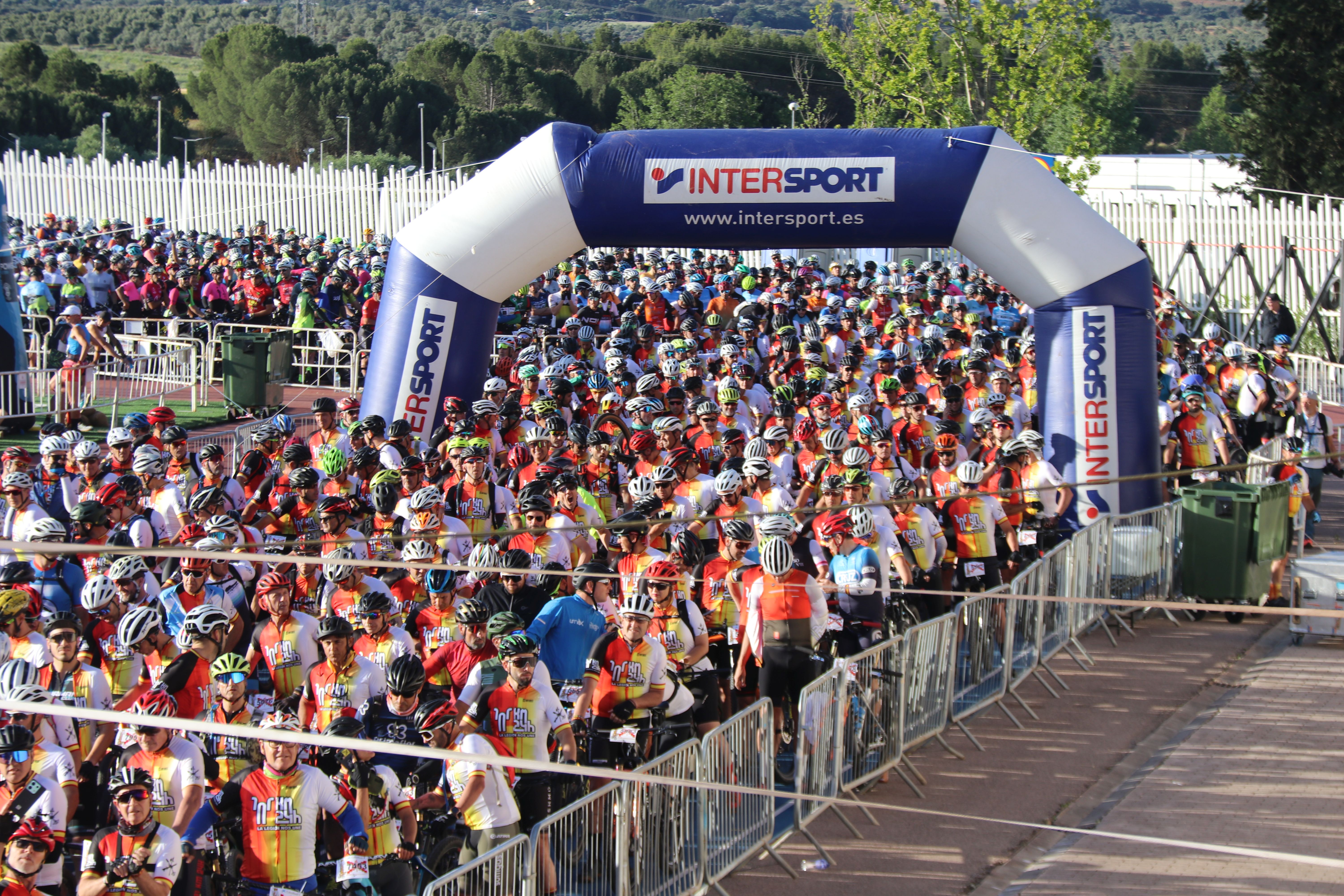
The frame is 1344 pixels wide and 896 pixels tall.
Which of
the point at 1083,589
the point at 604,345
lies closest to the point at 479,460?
the point at 1083,589

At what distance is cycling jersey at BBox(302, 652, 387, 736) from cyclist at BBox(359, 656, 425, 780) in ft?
0.43

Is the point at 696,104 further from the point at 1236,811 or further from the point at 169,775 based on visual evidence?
the point at 169,775

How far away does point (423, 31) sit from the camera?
16250 centimetres

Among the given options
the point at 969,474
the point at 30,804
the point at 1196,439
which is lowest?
the point at 30,804

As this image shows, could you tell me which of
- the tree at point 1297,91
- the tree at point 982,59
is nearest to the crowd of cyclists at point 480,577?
the tree at point 982,59

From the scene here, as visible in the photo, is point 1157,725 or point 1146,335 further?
point 1146,335

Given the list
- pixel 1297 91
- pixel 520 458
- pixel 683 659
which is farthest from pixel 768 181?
pixel 1297 91

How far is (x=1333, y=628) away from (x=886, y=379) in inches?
192

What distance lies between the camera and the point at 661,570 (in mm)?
8469

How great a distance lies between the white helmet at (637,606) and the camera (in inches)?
294

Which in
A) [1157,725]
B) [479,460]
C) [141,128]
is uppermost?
[141,128]

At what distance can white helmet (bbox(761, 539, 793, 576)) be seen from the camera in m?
8.21

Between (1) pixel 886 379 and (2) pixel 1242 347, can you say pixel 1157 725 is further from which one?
(2) pixel 1242 347

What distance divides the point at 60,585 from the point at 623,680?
3546 mm
